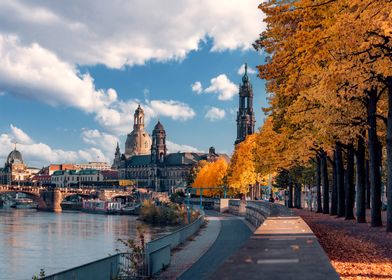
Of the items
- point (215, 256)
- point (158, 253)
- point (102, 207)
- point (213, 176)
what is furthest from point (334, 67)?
point (102, 207)

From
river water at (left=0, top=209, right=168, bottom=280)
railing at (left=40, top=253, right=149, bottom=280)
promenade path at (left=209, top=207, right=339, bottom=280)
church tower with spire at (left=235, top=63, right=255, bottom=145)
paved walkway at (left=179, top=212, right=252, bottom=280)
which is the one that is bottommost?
river water at (left=0, top=209, right=168, bottom=280)

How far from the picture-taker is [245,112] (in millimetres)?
192875

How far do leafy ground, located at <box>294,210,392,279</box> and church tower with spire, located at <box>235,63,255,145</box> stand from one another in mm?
163649

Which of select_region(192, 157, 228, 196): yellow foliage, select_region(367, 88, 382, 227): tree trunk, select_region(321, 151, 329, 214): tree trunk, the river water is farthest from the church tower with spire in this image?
select_region(367, 88, 382, 227): tree trunk

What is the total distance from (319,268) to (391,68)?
12.0 m

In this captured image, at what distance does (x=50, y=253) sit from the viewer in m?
50.8

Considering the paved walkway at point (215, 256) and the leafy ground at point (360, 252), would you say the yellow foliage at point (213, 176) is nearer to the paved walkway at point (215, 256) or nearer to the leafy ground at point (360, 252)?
the paved walkway at point (215, 256)

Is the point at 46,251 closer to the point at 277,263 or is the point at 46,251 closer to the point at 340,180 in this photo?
the point at 340,180

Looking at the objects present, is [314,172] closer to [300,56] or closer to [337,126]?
[337,126]

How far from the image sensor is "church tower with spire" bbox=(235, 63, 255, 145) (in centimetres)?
18875

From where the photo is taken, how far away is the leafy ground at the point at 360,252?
13182 mm

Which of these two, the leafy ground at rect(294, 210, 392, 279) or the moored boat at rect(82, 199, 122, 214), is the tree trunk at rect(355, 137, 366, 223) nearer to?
the leafy ground at rect(294, 210, 392, 279)

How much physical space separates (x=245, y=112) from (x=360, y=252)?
580 ft

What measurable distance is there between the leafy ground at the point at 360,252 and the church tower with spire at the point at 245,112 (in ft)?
537
